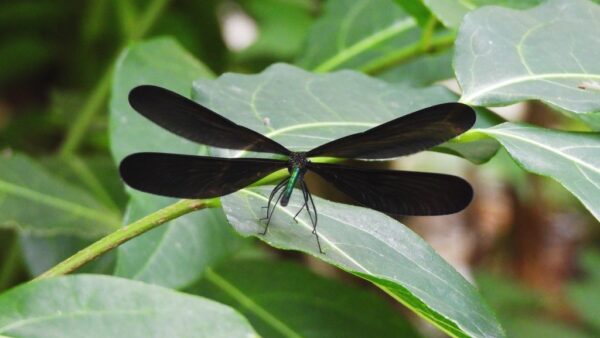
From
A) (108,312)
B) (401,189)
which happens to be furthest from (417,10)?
(108,312)

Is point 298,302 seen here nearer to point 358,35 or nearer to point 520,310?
point 358,35

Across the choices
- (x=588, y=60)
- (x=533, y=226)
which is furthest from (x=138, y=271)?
(x=533, y=226)

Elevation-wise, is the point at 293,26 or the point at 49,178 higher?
the point at 293,26

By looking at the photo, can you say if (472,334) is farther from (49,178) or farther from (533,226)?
(533,226)

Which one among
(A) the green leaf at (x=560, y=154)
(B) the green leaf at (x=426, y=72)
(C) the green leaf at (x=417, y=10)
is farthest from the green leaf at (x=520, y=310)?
(A) the green leaf at (x=560, y=154)

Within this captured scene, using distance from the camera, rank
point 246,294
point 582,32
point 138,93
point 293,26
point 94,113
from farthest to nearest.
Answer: point 293,26 → point 94,113 → point 246,294 → point 582,32 → point 138,93

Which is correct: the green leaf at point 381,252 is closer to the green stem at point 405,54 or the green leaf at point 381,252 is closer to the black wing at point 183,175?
the black wing at point 183,175

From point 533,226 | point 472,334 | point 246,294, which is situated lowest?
point 472,334
